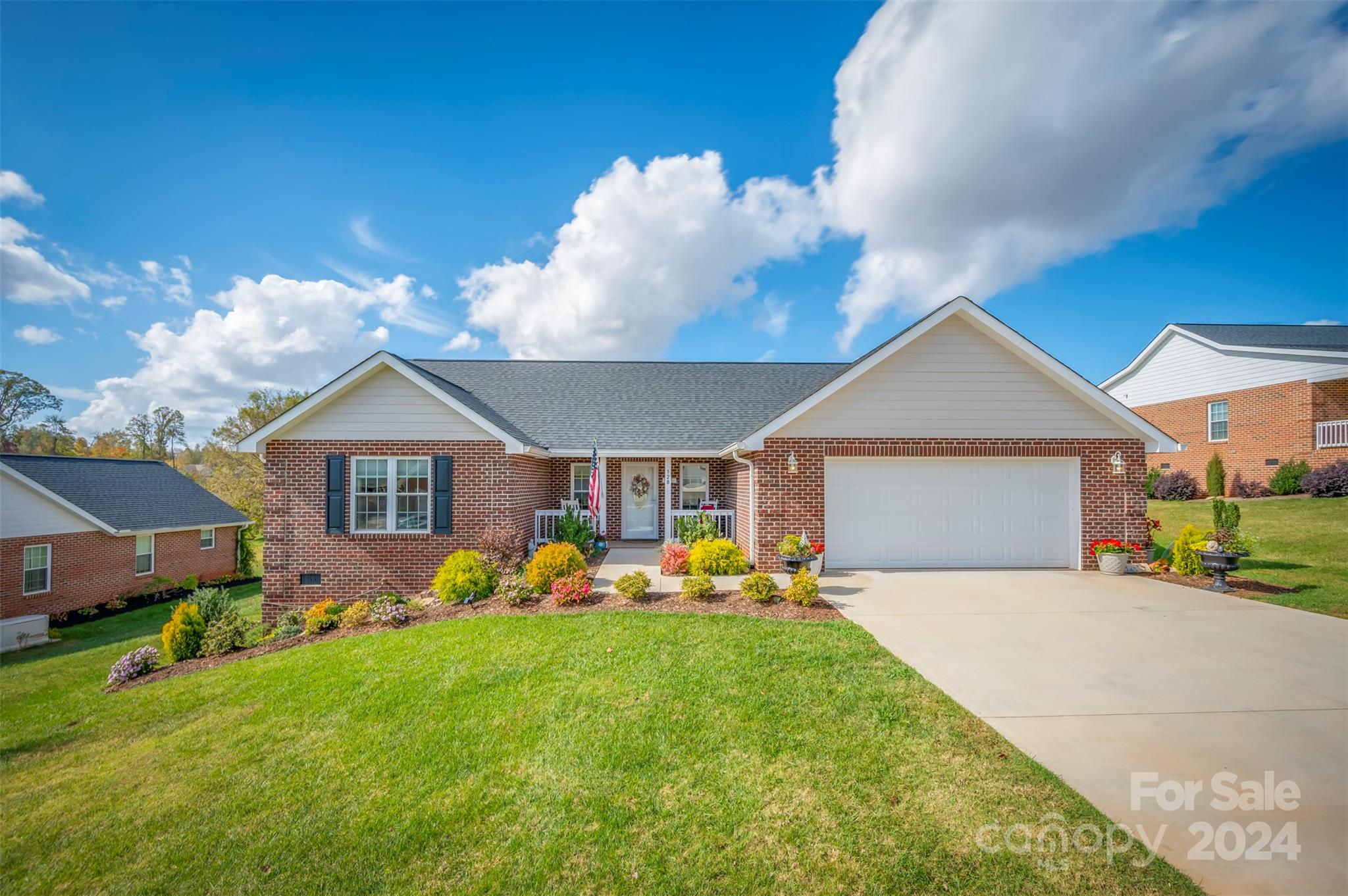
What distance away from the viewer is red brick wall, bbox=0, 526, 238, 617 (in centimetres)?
1467

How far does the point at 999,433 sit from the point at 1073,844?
8.98 metres

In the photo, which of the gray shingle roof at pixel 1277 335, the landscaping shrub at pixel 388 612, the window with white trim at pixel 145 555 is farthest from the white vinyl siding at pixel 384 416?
the gray shingle roof at pixel 1277 335

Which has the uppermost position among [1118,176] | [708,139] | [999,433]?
[708,139]

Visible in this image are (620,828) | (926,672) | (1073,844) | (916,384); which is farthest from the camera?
(916,384)

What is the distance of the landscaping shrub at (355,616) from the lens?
8.23 m

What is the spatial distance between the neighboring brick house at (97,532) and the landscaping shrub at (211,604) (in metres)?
12.2

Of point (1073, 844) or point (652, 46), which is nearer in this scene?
point (1073, 844)

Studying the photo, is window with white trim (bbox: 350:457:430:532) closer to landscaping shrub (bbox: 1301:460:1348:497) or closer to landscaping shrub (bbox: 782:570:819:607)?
landscaping shrub (bbox: 782:570:819:607)

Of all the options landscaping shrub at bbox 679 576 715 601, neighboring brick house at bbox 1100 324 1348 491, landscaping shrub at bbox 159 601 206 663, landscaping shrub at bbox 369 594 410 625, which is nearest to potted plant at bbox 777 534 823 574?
landscaping shrub at bbox 679 576 715 601

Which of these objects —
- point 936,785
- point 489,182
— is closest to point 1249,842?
point 936,785

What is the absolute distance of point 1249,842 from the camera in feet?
9.98

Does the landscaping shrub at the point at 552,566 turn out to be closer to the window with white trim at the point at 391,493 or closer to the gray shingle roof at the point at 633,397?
the window with white trim at the point at 391,493

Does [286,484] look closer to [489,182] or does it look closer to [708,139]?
[489,182]

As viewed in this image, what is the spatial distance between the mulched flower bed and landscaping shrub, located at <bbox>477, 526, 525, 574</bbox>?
5.36ft
